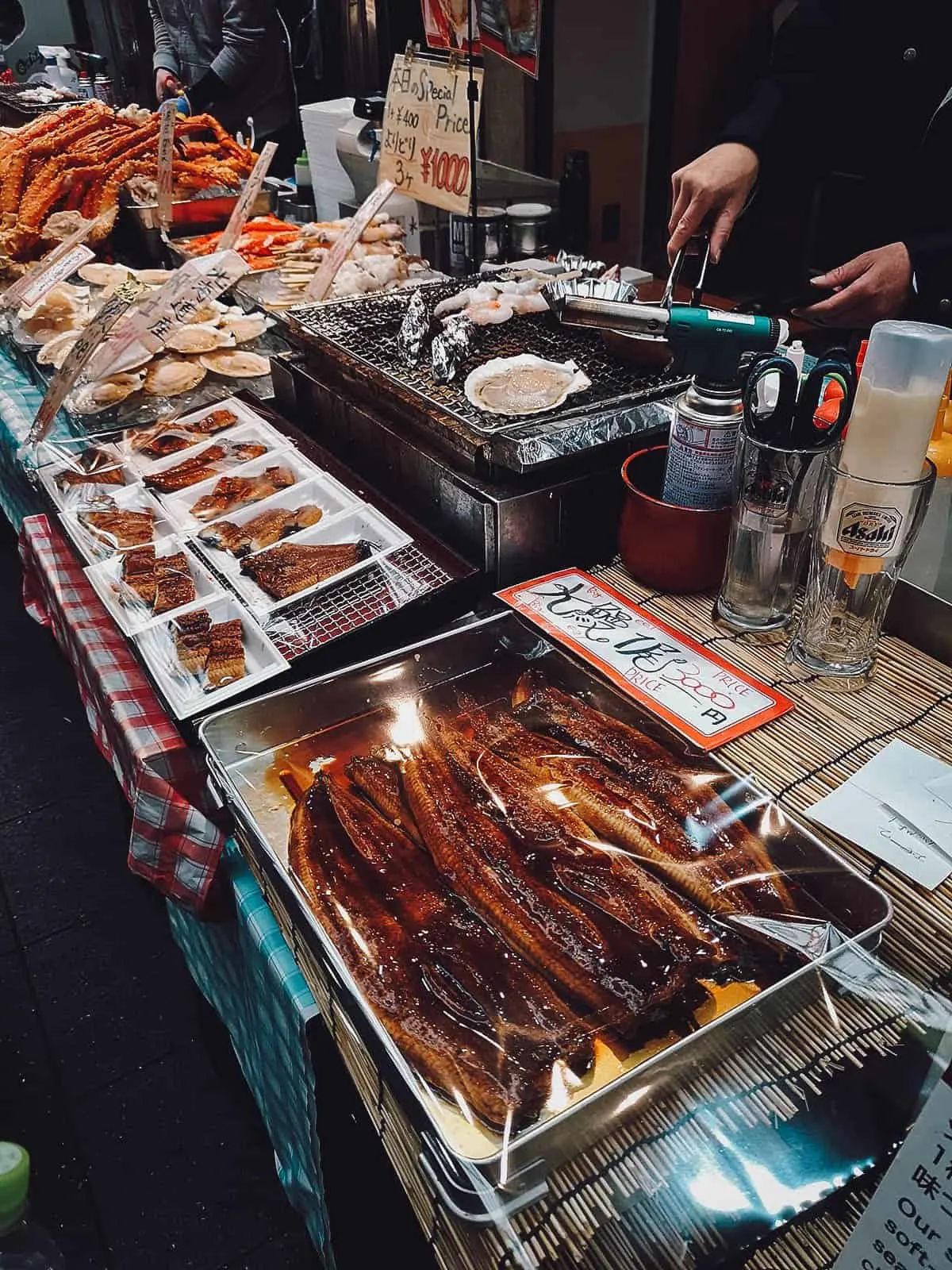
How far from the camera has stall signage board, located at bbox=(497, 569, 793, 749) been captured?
143cm

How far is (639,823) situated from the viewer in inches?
48.6

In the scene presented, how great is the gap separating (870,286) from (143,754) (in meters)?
2.15

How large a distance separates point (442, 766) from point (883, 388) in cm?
84

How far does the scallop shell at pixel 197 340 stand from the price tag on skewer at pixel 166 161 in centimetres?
105

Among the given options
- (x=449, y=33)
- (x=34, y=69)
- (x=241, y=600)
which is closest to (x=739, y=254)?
(x=449, y=33)

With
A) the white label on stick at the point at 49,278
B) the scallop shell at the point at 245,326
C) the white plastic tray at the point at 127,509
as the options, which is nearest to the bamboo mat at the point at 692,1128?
the white plastic tray at the point at 127,509

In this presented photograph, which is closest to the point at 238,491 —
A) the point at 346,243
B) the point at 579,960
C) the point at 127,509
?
the point at 127,509

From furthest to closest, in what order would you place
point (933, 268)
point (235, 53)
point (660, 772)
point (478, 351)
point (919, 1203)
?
1. point (235, 53)
2. point (933, 268)
3. point (478, 351)
4. point (660, 772)
5. point (919, 1203)

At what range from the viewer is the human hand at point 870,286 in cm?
234

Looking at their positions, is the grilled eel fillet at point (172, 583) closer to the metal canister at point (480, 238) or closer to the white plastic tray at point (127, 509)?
the white plastic tray at point (127, 509)

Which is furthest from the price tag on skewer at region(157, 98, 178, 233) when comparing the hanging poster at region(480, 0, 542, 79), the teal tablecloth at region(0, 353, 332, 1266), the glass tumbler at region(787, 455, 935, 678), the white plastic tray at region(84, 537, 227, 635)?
the glass tumbler at region(787, 455, 935, 678)

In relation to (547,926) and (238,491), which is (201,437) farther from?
(547,926)

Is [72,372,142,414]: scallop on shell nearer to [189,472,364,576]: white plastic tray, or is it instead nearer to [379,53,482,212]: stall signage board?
[189,472,364,576]: white plastic tray

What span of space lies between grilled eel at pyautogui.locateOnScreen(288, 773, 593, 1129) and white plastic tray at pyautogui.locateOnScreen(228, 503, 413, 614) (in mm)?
588
